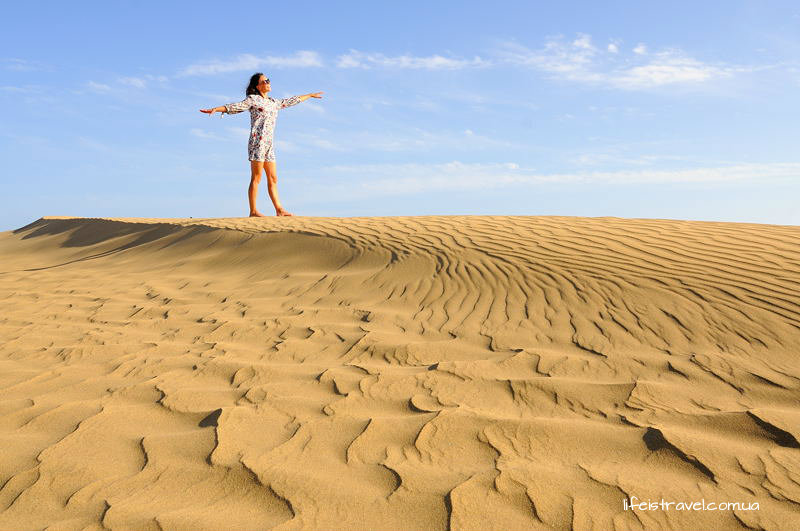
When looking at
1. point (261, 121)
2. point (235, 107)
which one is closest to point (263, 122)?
A: point (261, 121)

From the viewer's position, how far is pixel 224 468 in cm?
232

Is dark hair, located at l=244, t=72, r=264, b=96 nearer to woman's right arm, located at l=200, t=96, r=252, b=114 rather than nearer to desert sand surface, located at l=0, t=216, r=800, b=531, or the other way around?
woman's right arm, located at l=200, t=96, r=252, b=114

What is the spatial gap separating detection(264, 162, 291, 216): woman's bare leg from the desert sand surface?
4471 mm

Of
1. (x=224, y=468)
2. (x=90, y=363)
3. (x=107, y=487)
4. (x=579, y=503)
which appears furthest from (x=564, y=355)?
(x=90, y=363)

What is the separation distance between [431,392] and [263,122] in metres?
8.35

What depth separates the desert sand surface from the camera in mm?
2061

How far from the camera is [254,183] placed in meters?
10.9

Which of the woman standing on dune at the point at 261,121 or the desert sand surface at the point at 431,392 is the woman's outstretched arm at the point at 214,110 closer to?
the woman standing on dune at the point at 261,121

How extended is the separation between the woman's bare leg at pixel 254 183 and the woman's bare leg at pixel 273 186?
126 mm

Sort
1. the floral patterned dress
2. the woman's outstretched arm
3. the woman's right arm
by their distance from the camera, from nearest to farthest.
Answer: the woman's outstretched arm, the woman's right arm, the floral patterned dress

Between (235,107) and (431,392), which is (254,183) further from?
(431,392)

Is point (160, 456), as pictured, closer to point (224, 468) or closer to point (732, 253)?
point (224, 468)

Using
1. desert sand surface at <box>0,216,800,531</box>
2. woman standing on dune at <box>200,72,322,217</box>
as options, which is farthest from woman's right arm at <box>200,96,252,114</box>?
desert sand surface at <box>0,216,800,531</box>

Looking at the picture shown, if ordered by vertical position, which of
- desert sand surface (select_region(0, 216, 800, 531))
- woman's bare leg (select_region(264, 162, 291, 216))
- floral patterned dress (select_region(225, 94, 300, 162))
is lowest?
desert sand surface (select_region(0, 216, 800, 531))
